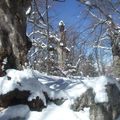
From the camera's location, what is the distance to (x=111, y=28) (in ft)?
56.7

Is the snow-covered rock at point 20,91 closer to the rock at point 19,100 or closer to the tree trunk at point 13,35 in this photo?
the rock at point 19,100

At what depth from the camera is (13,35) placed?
7.59 metres

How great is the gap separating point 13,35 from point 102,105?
7.55 feet

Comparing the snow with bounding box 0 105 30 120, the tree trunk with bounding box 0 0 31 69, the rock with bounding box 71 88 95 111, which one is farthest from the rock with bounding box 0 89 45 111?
the tree trunk with bounding box 0 0 31 69

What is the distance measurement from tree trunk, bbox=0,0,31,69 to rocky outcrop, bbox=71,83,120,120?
4.98 feet

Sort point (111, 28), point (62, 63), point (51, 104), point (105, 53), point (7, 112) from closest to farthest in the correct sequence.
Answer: point (7, 112) < point (51, 104) < point (111, 28) < point (62, 63) < point (105, 53)

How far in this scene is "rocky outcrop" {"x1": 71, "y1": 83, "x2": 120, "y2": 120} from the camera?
21.5ft

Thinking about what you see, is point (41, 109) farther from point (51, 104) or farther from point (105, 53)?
point (105, 53)

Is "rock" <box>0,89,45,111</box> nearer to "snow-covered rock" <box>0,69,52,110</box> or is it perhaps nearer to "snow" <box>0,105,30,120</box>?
"snow-covered rock" <box>0,69,52,110</box>

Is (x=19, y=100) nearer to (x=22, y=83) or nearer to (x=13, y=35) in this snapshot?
(x=22, y=83)

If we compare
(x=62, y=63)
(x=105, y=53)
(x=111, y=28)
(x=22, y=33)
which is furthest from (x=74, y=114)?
(x=105, y=53)

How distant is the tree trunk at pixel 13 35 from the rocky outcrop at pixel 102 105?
1.52 m

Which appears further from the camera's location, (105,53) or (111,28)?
(105,53)

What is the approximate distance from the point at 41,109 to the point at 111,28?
36.1ft
